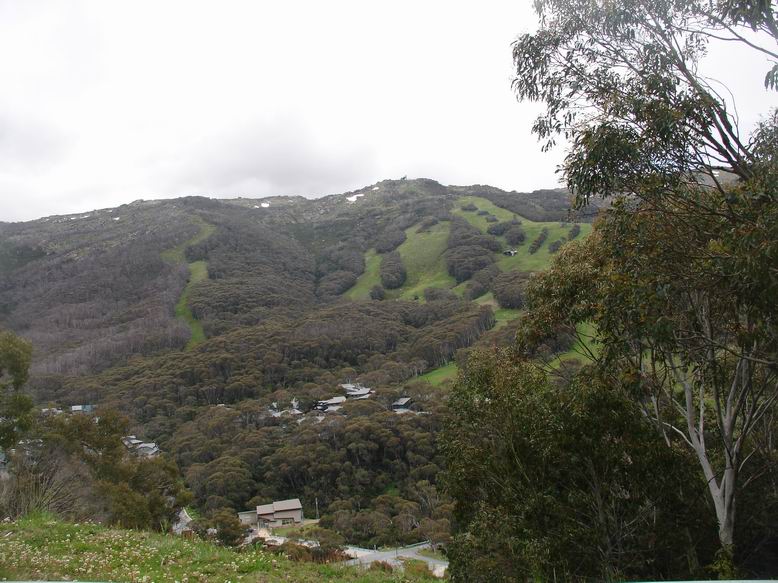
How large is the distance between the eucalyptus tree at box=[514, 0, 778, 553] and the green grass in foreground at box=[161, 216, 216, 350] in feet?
239

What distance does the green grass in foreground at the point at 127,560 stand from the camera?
6004 mm

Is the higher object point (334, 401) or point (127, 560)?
point (127, 560)

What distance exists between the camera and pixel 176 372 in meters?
60.8

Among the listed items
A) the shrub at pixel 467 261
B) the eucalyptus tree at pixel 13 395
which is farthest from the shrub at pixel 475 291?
the eucalyptus tree at pixel 13 395

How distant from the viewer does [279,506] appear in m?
32.0

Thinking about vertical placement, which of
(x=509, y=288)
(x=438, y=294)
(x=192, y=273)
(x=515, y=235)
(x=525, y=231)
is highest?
(x=525, y=231)

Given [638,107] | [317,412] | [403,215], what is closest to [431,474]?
[317,412]

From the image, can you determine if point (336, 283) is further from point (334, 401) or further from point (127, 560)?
point (127, 560)

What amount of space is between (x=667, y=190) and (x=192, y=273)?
104m

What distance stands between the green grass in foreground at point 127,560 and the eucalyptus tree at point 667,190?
467 cm

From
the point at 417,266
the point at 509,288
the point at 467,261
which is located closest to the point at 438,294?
the point at 467,261

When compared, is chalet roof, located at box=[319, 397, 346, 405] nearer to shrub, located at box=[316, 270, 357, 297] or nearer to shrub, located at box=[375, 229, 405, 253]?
shrub, located at box=[316, 270, 357, 297]

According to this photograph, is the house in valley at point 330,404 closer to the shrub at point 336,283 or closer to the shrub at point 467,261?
the shrub at point 467,261

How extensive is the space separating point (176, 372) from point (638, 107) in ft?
200
